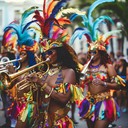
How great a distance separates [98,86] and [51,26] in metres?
1.63

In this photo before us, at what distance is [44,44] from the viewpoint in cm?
497

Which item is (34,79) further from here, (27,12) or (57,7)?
(27,12)

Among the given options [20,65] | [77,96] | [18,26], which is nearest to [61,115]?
[77,96]

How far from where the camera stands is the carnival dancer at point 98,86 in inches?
242

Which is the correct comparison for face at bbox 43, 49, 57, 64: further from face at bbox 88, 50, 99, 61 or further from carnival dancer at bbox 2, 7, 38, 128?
face at bbox 88, 50, 99, 61

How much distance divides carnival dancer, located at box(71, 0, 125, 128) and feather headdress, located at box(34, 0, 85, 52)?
3.67 feet

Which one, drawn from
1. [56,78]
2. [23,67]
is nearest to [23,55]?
[23,67]

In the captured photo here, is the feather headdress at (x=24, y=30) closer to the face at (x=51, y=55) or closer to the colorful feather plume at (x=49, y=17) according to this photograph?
the colorful feather plume at (x=49, y=17)

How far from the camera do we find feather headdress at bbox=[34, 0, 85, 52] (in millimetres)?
4969

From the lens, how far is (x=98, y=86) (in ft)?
20.4

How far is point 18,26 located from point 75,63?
1.76 meters

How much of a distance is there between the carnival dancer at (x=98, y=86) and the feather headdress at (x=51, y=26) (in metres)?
1.12

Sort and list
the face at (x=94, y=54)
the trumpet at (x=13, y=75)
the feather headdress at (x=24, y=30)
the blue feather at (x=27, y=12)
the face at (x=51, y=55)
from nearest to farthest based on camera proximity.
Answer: the trumpet at (x=13, y=75) < the face at (x=51, y=55) < the blue feather at (x=27, y=12) < the feather headdress at (x=24, y=30) < the face at (x=94, y=54)

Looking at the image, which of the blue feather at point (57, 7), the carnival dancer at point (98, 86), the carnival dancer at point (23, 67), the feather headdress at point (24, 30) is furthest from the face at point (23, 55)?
the blue feather at point (57, 7)
